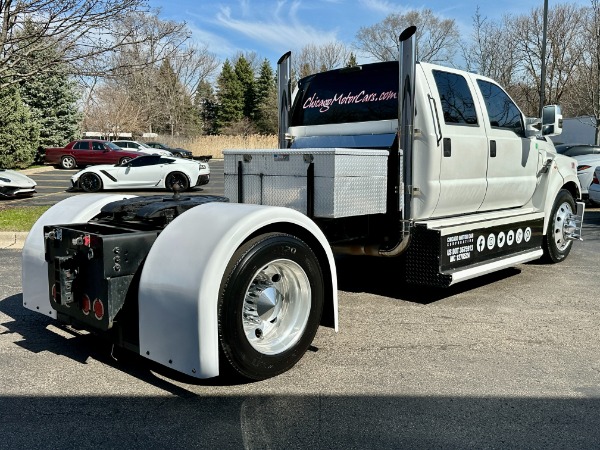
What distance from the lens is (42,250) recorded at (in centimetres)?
410

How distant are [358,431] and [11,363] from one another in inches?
101

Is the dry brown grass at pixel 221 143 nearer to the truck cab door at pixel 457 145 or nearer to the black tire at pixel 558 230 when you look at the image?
the black tire at pixel 558 230

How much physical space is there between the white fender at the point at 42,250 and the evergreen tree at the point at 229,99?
73163mm

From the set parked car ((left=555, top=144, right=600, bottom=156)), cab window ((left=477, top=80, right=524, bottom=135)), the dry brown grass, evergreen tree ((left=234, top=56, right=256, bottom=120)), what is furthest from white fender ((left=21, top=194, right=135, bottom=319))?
evergreen tree ((left=234, top=56, right=256, bottom=120))

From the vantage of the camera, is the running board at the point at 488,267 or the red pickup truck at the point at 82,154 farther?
the red pickup truck at the point at 82,154

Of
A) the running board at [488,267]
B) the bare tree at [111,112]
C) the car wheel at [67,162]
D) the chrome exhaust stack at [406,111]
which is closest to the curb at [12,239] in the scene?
the chrome exhaust stack at [406,111]

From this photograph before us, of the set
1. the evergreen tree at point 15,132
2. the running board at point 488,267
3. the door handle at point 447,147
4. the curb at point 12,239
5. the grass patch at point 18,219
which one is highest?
the evergreen tree at point 15,132

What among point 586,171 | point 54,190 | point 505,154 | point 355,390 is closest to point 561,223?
point 505,154

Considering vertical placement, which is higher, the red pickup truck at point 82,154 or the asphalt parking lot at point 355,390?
the red pickup truck at point 82,154

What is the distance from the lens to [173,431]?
3002 mm

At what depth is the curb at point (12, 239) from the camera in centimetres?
851

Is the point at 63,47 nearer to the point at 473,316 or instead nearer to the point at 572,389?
the point at 473,316

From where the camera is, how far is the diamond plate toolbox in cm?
434

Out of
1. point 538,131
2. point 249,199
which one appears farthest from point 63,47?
point 538,131
